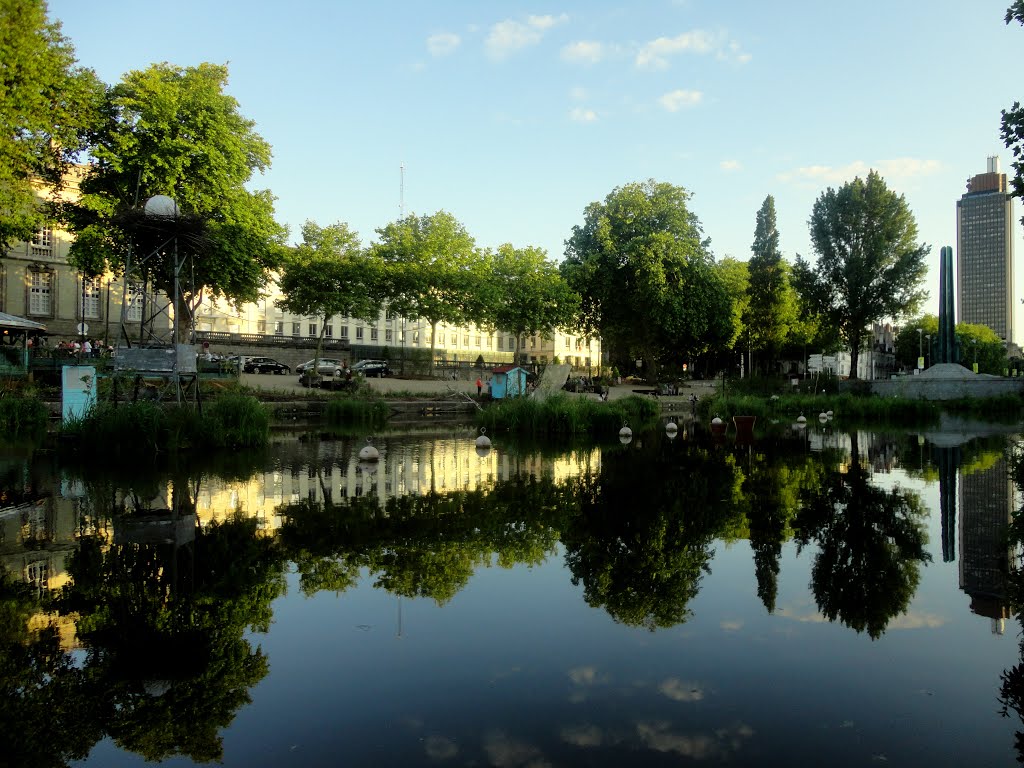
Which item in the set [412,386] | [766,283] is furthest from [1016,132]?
[766,283]

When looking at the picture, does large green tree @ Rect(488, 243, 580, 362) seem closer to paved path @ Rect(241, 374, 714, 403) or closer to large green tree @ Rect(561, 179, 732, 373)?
large green tree @ Rect(561, 179, 732, 373)

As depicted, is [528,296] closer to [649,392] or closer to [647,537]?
[649,392]

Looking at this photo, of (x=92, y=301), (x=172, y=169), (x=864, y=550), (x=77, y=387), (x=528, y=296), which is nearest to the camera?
(x=864, y=550)

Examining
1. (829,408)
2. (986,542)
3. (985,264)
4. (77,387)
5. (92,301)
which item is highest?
(985,264)

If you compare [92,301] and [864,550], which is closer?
[864,550]

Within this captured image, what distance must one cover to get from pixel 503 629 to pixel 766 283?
212 ft

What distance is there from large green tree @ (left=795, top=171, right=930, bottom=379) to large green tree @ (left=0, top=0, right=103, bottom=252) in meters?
47.9

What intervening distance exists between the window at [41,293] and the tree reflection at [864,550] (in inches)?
2168

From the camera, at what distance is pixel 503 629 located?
16.3 ft

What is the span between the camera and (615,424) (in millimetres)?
24375

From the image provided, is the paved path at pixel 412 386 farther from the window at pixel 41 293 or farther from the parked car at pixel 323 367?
the window at pixel 41 293

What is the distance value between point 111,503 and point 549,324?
47.5 m

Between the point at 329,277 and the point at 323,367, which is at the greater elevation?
the point at 329,277

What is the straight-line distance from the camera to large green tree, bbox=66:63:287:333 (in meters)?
29.8
